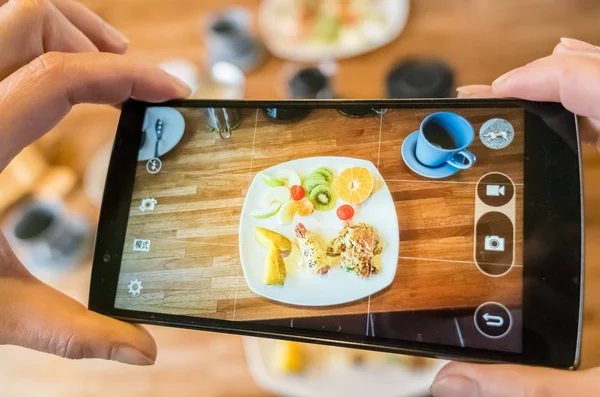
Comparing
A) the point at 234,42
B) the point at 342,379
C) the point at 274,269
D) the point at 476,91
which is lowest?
the point at 342,379

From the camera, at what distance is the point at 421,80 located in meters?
0.67

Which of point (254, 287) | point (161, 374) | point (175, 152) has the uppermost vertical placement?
point (175, 152)

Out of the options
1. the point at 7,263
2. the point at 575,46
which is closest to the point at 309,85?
the point at 575,46

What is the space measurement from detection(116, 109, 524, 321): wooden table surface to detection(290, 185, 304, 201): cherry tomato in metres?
0.02

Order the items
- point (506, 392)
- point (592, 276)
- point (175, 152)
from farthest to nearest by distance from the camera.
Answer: point (592, 276), point (175, 152), point (506, 392)

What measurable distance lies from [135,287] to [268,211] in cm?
15

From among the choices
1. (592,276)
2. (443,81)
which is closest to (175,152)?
(443,81)

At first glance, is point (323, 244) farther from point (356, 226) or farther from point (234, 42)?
point (234, 42)

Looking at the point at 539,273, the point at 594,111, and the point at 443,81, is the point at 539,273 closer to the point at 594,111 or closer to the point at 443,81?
the point at 594,111

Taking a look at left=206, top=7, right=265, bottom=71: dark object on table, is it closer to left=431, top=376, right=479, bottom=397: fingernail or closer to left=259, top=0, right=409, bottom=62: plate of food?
left=259, top=0, right=409, bottom=62: plate of food

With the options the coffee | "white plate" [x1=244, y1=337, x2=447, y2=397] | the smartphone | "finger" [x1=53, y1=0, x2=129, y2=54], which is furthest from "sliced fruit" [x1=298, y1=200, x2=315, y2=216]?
"finger" [x1=53, y1=0, x2=129, y2=54]

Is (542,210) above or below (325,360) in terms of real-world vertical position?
above

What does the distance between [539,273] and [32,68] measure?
1.60 feet

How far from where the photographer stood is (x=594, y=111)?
1.39ft
